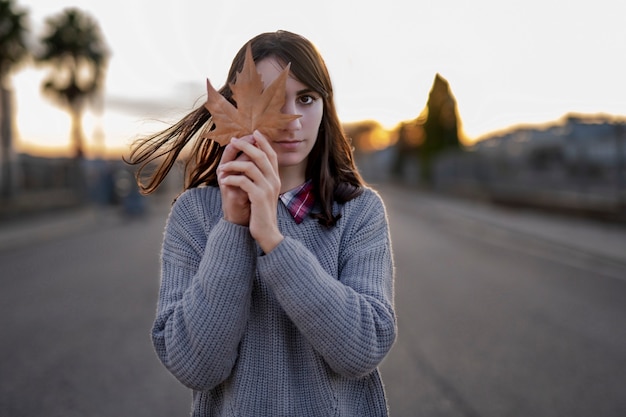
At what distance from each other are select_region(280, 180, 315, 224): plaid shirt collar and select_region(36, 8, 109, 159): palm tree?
32.0 metres

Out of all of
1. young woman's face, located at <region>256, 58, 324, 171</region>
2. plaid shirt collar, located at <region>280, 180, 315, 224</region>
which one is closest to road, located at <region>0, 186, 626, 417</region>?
plaid shirt collar, located at <region>280, 180, 315, 224</region>

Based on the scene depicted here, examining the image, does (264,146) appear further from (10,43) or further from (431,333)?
(10,43)

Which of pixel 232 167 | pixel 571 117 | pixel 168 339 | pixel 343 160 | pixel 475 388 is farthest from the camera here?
pixel 571 117

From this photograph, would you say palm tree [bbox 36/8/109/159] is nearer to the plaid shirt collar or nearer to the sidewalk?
the sidewalk

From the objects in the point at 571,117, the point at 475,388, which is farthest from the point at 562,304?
the point at 571,117

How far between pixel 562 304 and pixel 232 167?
6311 mm

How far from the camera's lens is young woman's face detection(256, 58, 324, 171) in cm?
157

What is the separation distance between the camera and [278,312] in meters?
1.57

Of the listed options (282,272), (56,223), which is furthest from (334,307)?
(56,223)

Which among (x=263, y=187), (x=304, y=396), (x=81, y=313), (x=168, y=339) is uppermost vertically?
(x=263, y=187)

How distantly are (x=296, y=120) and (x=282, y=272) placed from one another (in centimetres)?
36

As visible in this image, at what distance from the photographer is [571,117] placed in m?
16.9

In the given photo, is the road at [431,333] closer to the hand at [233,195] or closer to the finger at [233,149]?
the hand at [233,195]

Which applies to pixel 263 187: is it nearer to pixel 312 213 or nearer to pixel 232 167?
pixel 232 167
